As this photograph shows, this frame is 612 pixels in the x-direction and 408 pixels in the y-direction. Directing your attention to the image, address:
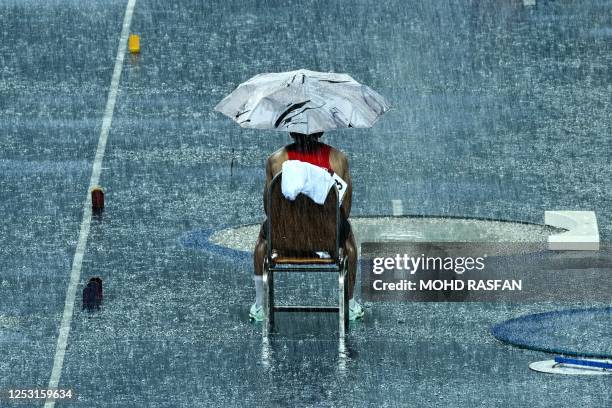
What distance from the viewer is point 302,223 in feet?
49.2

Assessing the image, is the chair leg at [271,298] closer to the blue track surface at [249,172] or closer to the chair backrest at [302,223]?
the blue track surface at [249,172]

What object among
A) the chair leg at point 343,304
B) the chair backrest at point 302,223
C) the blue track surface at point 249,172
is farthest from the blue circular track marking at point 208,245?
the chair backrest at point 302,223

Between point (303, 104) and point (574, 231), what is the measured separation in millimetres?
3374

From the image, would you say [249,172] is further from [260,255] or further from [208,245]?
[260,255]

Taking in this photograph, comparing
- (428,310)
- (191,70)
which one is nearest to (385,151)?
(191,70)

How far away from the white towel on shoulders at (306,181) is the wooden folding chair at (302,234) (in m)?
0.07

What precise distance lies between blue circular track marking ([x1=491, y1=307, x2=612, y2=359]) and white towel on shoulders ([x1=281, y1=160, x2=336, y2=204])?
174 centimetres

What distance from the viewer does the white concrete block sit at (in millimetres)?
17484

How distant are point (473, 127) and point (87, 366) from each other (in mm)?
7339

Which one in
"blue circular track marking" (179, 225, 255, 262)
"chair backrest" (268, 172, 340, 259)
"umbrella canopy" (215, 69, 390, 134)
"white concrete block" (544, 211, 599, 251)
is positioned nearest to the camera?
"chair backrest" (268, 172, 340, 259)

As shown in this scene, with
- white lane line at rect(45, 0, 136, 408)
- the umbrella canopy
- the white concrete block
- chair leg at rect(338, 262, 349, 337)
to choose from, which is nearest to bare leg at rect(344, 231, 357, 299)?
chair leg at rect(338, 262, 349, 337)

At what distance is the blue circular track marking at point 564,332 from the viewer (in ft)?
49.5

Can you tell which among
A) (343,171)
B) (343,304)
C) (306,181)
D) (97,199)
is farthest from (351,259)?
(97,199)

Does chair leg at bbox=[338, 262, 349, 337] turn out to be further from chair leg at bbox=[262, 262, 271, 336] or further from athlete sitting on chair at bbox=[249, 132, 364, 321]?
chair leg at bbox=[262, 262, 271, 336]
